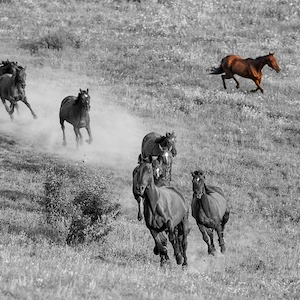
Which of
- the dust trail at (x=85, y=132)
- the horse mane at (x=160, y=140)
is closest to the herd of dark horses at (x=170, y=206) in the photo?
the horse mane at (x=160, y=140)

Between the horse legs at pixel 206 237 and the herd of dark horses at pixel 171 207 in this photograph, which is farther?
the horse legs at pixel 206 237

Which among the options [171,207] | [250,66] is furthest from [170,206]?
[250,66]

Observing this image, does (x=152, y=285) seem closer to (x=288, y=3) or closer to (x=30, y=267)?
(x=30, y=267)

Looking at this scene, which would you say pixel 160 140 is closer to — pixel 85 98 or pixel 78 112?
pixel 85 98

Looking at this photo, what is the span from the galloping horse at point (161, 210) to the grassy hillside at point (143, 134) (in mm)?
536

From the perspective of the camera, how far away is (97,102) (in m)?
30.2

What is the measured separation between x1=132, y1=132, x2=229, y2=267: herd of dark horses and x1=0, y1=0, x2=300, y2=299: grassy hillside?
1.94ft

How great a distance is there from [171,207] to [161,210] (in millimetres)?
413

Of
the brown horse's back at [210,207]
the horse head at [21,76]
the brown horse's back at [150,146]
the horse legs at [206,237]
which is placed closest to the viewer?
the brown horse's back at [210,207]

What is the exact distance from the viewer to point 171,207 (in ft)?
45.2

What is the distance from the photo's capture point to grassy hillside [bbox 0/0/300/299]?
12445 millimetres

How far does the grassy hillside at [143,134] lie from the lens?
1245 cm

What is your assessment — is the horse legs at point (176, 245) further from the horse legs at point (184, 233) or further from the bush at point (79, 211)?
the bush at point (79, 211)

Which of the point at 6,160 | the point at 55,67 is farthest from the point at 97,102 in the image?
the point at 6,160
